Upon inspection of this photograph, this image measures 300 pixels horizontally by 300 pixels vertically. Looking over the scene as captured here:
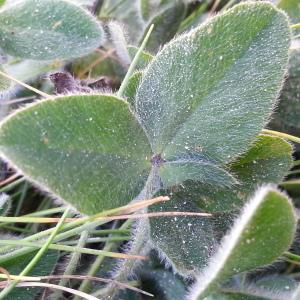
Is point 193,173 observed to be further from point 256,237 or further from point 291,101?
point 291,101

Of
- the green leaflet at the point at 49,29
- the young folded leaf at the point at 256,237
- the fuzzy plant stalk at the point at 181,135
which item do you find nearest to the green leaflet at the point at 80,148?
the fuzzy plant stalk at the point at 181,135

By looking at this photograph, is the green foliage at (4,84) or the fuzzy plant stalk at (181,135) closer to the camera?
the fuzzy plant stalk at (181,135)

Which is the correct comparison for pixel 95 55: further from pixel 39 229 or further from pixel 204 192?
pixel 204 192

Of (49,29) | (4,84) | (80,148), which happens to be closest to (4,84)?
(4,84)

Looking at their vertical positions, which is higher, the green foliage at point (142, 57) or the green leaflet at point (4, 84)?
the green foliage at point (142, 57)

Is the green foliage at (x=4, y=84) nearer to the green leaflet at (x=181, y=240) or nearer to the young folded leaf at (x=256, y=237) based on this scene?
the green leaflet at (x=181, y=240)

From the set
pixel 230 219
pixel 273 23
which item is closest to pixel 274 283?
pixel 230 219
